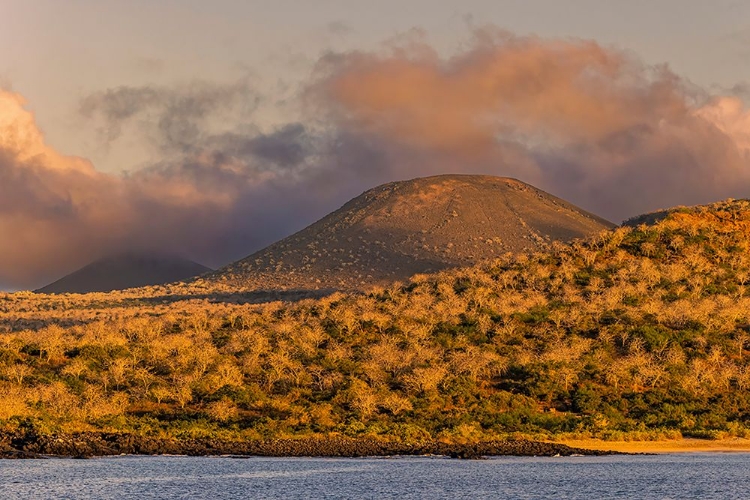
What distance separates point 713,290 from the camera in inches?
4090

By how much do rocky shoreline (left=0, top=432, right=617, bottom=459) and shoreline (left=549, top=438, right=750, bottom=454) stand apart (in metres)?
3.33

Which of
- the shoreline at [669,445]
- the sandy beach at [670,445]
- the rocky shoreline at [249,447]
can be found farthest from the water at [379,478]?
the sandy beach at [670,445]

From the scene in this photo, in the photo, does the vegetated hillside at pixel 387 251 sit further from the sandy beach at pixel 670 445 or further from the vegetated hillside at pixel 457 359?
the sandy beach at pixel 670 445

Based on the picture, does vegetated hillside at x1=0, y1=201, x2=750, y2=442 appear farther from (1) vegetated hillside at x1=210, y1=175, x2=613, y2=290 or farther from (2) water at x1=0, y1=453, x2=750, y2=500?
(1) vegetated hillside at x1=210, y1=175, x2=613, y2=290

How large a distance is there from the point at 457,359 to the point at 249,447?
28.4 m

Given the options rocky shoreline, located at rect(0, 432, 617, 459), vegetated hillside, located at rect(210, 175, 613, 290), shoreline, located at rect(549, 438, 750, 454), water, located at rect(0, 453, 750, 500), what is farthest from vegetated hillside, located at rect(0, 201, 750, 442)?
vegetated hillside, located at rect(210, 175, 613, 290)

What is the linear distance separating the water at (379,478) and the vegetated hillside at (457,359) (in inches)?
392

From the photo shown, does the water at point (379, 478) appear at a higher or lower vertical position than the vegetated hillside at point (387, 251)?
lower

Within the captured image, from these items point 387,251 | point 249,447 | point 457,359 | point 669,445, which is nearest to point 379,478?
point 249,447

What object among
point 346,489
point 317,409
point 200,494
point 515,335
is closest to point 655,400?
point 515,335

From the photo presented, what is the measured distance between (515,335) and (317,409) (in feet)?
90.4

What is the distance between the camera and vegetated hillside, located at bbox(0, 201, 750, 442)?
230ft

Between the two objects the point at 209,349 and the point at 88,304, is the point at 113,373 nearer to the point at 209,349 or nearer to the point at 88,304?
the point at 209,349

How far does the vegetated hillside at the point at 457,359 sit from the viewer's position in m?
70.2
